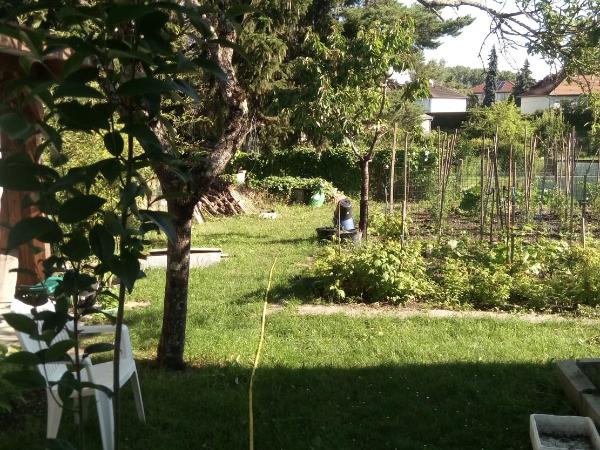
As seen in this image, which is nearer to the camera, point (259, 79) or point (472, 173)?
point (259, 79)

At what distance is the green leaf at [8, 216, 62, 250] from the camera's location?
1249 mm

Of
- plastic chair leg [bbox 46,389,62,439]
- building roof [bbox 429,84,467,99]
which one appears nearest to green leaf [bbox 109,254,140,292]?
plastic chair leg [bbox 46,389,62,439]

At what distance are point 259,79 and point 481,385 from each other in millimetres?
12003

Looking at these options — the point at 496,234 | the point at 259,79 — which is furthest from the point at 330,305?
the point at 259,79

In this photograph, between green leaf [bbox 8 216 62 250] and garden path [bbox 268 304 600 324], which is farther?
garden path [bbox 268 304 600 324]

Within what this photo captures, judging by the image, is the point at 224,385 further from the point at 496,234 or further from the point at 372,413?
the point at 496,234

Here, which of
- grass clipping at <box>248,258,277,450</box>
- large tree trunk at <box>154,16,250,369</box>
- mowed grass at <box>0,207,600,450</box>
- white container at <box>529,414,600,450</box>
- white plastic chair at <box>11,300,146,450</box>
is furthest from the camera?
large tree trunk at <box>154,16,250,369</box>

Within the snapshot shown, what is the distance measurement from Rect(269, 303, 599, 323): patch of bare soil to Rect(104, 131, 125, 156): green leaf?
220 inches

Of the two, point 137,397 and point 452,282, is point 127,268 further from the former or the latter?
point 452,282

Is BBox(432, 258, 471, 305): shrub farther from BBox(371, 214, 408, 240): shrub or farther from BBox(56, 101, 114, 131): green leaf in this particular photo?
BBox(56, 101, 114, 131): green leaf

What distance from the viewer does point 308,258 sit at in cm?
1012

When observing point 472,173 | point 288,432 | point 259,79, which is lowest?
point 288,432

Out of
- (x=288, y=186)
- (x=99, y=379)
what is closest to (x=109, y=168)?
(x=99, y=379)

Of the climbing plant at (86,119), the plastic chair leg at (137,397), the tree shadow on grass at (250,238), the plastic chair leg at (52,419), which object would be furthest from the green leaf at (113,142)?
the tree shadow on grass at (250,238)
